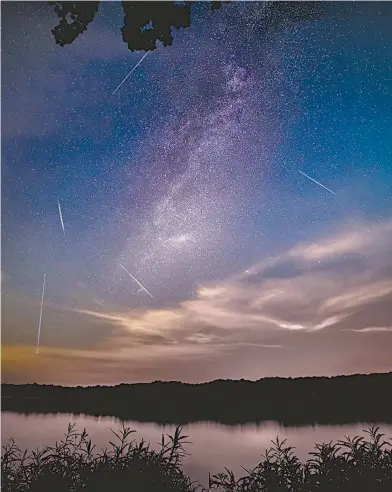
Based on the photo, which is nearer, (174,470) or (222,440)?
(174,470)

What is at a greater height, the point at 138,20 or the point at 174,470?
the point at 138,20

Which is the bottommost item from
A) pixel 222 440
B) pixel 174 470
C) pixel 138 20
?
pixel 222 440

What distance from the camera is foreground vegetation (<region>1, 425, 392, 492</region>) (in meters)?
6.96

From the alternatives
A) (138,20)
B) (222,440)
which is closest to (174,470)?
(138,20)

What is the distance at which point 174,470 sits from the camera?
23.8 ft

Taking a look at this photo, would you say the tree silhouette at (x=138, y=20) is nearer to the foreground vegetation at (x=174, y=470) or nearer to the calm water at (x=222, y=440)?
the foreground vegetation at (x=174, y=470)

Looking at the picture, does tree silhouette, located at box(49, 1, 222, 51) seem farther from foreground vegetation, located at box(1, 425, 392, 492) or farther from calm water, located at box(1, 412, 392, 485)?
calm water, located at box(1, 412, 392, 485)

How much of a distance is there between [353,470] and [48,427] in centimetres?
4080

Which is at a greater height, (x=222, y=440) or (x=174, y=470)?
(x=174, y=470)

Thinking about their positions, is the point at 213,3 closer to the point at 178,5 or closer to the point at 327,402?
the point at 178,5

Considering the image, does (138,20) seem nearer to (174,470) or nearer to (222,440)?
(174,470)

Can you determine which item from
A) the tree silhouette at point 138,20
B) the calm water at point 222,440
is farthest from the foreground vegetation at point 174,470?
the calm water at point 222,440

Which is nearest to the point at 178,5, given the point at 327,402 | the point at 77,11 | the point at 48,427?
the point at 77,11

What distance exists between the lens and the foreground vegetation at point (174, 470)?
6.96 meters
